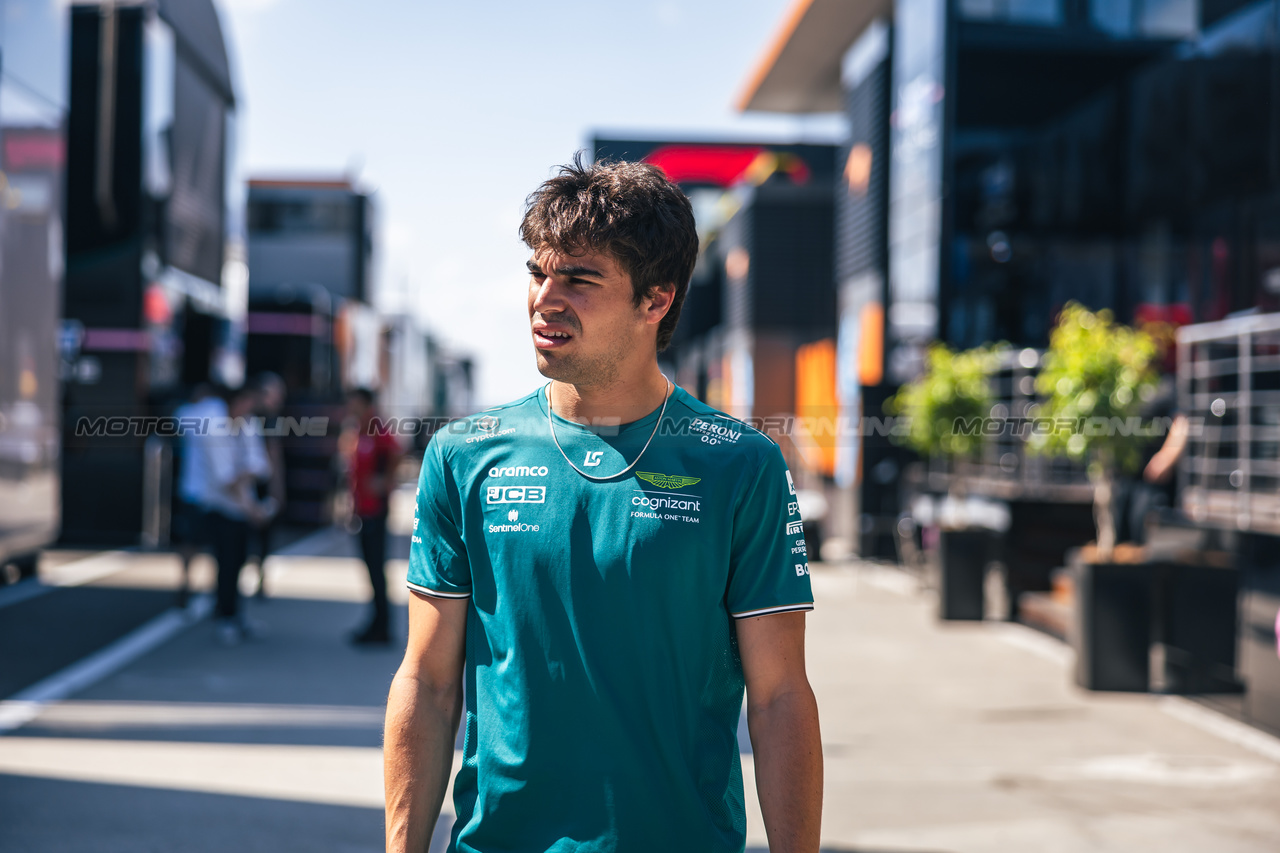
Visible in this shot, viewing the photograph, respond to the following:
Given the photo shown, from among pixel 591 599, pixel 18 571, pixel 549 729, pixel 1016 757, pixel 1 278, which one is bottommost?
pixel 1016 757

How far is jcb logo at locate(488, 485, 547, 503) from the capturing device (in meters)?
2.04

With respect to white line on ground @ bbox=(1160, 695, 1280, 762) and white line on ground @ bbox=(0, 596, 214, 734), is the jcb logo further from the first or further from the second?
white line on ground @ bbox=(1160, 695, 1280, 762)

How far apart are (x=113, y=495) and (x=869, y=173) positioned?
42.4ft

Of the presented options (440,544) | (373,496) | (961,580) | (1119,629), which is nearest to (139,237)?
(373,496)

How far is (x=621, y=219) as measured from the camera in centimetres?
206

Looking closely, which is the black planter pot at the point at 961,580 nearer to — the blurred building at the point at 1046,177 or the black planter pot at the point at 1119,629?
the blurred building at the point at 1046,177

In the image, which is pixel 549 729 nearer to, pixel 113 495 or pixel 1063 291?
pixel 113 495

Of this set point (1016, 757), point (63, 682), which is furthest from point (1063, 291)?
point (63, 682)

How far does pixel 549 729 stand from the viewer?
6.46ft

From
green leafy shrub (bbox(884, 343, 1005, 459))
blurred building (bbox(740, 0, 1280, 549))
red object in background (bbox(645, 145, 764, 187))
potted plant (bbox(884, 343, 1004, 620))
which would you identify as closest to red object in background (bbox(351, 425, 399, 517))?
potted plant (bbox(884, 343, 1004, 620))

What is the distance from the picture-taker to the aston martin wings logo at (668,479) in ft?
6.64

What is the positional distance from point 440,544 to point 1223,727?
688 centimetres

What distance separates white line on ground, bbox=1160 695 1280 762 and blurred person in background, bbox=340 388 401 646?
5.81 m

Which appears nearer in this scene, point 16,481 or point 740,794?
point 740,794
